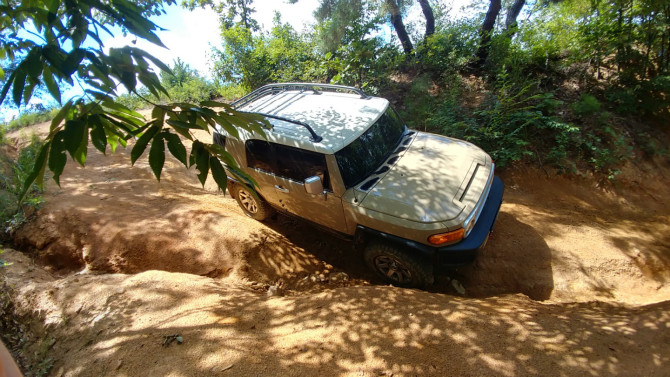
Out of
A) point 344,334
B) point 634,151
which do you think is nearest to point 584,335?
point 344,334

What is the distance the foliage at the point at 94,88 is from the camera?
1062mm

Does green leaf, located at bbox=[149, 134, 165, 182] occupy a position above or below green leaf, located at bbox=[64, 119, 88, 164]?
below

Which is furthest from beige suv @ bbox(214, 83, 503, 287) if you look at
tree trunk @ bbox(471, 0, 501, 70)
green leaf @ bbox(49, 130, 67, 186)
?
tree trunk @ bbox(471, 0, 501, 70)

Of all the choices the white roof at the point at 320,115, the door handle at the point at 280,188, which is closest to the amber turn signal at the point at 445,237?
the white roof at the point at 320,115

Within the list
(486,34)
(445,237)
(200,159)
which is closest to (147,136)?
(200,159)

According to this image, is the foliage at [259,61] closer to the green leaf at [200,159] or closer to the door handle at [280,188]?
the door handle at [280,188]

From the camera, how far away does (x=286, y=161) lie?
3.72 meters

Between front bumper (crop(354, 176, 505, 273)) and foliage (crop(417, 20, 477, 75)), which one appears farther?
foliage (crop(417, 20, 477, 75))

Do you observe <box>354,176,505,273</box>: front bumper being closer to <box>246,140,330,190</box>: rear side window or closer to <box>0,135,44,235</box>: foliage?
<box>246,140,330,190</box>: rear side window

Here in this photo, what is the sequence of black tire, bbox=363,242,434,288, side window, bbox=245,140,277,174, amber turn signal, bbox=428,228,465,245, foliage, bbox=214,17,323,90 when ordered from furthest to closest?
A: foliage, bbox=214,17,323,90
side window, bbox=245,140,277,174
black tire, bbox=363,242,434,288
amber turn signal, bbox=428,228,465,245

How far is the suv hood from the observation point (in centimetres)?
311

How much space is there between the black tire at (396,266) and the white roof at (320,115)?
1.29m

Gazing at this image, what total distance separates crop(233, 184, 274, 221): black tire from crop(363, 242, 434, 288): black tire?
5.83ft

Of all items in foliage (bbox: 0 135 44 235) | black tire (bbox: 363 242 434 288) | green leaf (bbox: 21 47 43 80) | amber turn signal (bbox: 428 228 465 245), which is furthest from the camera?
foliage (bbox: 0 135 44 235)
